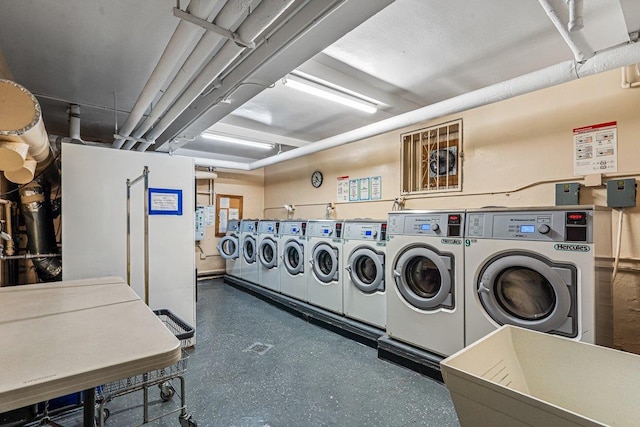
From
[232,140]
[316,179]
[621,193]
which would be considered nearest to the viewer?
[621,193]

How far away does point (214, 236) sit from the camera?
6215 millimetres

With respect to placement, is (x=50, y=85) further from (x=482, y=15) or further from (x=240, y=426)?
(x=482, y=15)

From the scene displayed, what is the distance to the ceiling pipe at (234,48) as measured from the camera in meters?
1.24

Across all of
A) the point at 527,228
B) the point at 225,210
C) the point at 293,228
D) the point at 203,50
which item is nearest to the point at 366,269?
the point at 293,228

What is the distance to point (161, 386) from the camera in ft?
6.91

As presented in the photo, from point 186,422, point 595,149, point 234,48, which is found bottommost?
point 186,422

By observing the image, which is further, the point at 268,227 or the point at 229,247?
the point at 229,247

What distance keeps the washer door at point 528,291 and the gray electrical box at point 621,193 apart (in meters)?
0.92

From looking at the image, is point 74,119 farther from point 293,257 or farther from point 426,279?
point 426,279

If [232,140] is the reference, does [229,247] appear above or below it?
below

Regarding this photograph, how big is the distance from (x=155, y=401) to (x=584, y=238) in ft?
9.60

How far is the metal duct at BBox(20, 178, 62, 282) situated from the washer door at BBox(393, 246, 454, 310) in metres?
2.93

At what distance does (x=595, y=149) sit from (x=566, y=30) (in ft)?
4.44

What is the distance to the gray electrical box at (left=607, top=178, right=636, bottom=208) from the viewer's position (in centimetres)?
222
